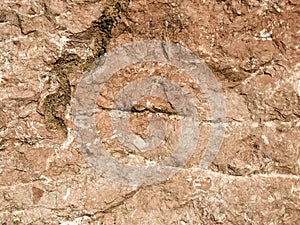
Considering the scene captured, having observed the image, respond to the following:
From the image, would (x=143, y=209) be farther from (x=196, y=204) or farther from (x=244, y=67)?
(x=244, y=67)

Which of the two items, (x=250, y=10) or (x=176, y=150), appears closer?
(x=250, y=10)

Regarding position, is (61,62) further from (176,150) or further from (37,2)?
(176,150)

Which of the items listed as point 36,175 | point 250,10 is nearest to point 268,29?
point 250,10

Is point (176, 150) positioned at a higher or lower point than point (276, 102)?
lower

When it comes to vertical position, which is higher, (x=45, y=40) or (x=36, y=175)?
(x=45, y=40)

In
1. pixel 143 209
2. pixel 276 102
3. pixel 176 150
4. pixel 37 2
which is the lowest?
pixel 143 209

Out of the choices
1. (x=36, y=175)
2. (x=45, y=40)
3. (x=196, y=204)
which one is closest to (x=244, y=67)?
(x=196, y=204)
